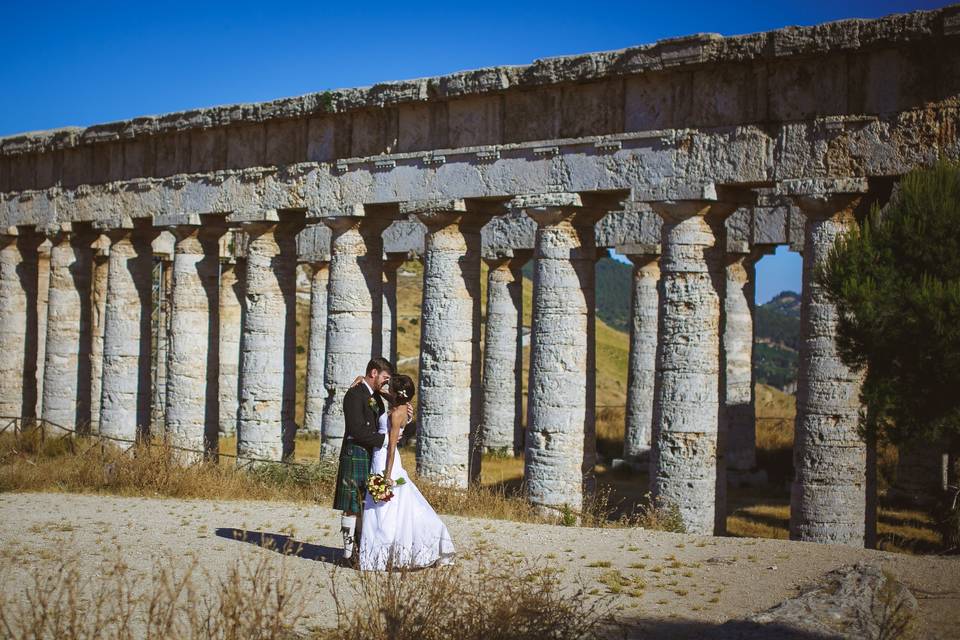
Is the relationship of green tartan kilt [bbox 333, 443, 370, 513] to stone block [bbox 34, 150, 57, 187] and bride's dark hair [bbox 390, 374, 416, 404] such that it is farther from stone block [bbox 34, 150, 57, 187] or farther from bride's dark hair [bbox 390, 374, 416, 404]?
stone block [bbox 34, 150, 57, 187]

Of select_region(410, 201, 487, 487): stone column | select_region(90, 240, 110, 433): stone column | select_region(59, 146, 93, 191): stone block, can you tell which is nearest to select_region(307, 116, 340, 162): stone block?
select_region(410, 201, 487, 487): stone column

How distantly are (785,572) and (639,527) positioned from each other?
3657 mm

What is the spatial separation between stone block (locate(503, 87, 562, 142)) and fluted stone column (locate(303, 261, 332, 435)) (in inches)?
428

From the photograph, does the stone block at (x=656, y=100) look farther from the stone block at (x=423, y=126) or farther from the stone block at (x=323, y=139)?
the stone block at (x=323, y=139)

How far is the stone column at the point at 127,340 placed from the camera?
24.4 meters

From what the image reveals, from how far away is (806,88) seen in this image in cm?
1597

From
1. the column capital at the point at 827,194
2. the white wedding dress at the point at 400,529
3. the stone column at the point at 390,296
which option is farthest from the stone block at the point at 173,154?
the white wedding dress at the point at 400,529

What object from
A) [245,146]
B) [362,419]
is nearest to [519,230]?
[245,146]

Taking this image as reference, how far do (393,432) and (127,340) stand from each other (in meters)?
Answer: 14.6

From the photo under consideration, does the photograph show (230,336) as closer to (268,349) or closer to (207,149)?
(207,149)

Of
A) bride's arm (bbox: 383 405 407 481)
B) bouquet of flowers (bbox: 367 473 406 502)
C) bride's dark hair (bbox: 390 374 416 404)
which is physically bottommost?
bouquet of flowers (bbox: 367 473 406 502)

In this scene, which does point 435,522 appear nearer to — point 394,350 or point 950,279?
point 950,279

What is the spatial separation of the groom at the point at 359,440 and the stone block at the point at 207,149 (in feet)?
39.6

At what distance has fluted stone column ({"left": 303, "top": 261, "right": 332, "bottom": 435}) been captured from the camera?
96.0 ft
